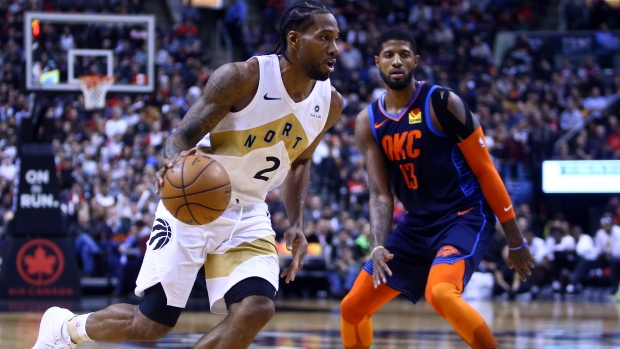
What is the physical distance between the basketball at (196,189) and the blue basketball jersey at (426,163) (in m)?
1.67

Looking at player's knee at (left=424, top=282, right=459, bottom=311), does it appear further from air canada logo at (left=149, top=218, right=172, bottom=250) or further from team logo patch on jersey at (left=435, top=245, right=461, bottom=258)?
air canada logo at (left=149, top=218, right=172, bottom=250)

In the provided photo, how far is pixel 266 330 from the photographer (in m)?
9.44

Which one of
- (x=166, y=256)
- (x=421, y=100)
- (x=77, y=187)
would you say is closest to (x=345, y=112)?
(x=77, y=187)

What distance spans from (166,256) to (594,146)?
1613 centimetres

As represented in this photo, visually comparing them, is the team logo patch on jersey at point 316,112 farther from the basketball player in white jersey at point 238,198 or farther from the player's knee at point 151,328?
the player's knee at point 151,328

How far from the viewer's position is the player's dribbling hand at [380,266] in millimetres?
5605

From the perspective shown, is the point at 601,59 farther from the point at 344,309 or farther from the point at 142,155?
the point at 344,309

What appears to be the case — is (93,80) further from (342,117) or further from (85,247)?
(342,117)

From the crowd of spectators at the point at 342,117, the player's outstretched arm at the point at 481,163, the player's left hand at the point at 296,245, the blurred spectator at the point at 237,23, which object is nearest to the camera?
the player's left hand at the point at 296,245

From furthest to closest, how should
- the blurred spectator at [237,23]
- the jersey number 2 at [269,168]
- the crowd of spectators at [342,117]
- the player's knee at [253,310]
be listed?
the blurred spectator at [237,23], the crowd of spectators at [342,117], the jersey number 2 at [269,168], the player's knee at [253,310]

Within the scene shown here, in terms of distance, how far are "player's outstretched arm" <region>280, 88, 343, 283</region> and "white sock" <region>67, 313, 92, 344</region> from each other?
105 centimetres

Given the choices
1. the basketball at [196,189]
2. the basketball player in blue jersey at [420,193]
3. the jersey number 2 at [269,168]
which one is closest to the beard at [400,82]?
the basketball player in blue jersey at [420,193]

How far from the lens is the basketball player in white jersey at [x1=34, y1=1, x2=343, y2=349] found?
4.69 meters

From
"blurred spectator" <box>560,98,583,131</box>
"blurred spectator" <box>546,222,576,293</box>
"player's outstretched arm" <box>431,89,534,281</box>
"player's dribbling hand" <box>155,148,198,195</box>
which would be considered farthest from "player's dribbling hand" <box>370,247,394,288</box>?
"blurred spectator" <box>560,98,583,131</box>
